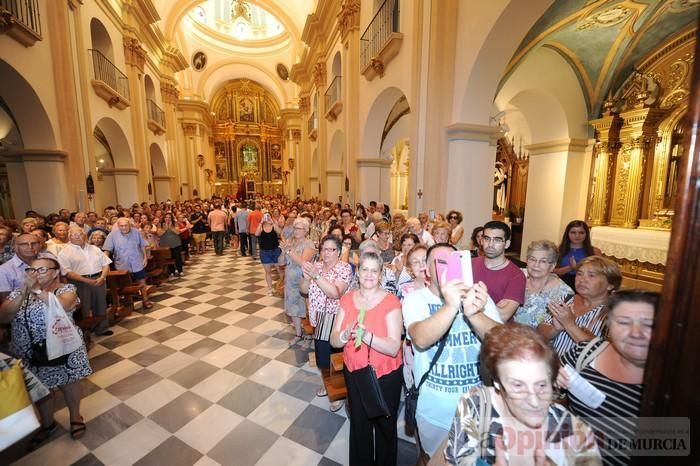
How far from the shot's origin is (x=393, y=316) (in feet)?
5.96

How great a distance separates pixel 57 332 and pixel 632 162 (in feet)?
36.8

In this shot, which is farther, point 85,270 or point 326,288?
point 85,270

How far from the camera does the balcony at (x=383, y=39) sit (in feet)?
22.7

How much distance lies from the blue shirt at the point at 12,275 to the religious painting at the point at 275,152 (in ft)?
90.0

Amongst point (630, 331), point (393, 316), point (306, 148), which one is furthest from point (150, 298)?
point (306, 148)

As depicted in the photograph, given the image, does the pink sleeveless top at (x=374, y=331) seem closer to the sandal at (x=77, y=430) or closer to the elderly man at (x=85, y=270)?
the sandal at (x=77, y=430)

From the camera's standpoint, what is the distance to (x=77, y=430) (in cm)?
253

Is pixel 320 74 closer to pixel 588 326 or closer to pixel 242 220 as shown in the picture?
pixel 242 220

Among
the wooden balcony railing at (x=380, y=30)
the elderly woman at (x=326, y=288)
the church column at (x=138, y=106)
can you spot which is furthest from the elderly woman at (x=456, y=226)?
the church column at (x=138, y=106)

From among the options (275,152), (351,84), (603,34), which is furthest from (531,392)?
(275,152)

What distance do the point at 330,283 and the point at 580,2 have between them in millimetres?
7238

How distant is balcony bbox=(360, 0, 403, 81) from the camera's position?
692 centimetres

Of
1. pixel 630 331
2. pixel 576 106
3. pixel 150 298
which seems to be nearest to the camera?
pixel 630 331

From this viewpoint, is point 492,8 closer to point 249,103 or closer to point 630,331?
point 630,331
